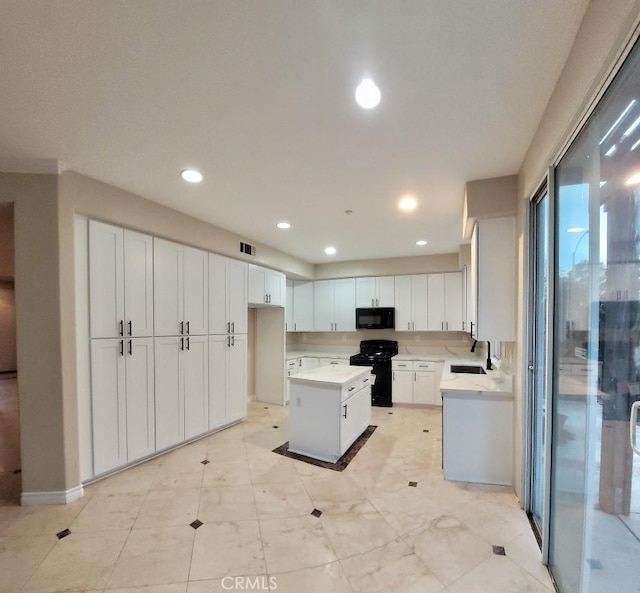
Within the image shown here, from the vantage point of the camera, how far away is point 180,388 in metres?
3.51

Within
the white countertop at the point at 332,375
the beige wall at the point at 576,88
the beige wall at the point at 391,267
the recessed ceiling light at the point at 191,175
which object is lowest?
the white countertop at the point at 332,375

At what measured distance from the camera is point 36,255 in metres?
2.45

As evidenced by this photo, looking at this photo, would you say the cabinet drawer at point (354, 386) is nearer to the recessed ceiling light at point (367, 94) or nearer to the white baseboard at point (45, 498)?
the white baseboard at point (45, 498)

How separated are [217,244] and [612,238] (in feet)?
11.8

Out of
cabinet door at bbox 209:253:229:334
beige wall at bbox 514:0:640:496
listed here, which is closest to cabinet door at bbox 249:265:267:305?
cabinet door at bbox 209:253:229:334

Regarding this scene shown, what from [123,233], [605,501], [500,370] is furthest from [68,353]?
[500,370]

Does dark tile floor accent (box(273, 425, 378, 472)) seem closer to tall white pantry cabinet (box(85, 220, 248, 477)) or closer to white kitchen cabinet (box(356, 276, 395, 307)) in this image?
tall white pantry cabinet (box(85, 220, 248, 477))

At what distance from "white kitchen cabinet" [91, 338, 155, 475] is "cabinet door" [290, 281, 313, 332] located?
10.9 feet

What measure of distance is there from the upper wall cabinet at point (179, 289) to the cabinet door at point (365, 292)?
305cm

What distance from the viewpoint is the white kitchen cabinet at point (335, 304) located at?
20.1 ft

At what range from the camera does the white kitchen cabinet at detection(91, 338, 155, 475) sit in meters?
2.75

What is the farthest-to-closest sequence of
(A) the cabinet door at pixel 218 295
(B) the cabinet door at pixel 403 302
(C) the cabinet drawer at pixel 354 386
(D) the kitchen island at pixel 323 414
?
(B) the cabinet door at pixel 403 302 → (A) the cabinet door at pixel 218 295 → (C) the cabinet drawer at pixel 354 386 → (D) the kitchen island at pixel 323 414

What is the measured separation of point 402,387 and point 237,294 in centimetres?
310

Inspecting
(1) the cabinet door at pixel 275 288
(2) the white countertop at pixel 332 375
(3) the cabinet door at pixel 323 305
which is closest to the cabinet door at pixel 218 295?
(1) the cabinet door at pixel 275 288
